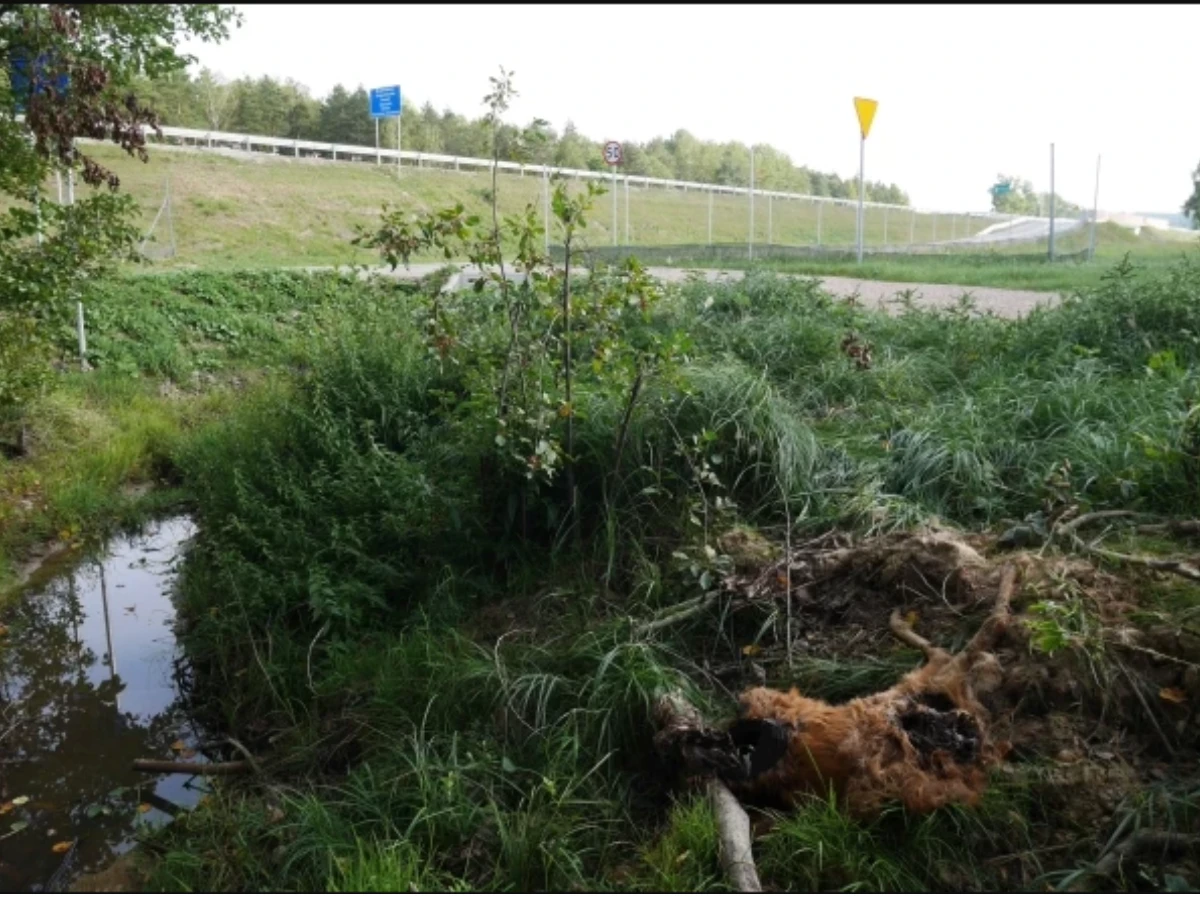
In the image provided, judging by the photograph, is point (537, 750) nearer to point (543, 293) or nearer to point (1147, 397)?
point (543, 293)

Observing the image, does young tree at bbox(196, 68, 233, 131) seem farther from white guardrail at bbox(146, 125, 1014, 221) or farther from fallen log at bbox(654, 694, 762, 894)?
fallen log at bbox(654, 694, 762, 894)

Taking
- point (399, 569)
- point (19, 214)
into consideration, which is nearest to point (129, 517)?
point (19, 214)

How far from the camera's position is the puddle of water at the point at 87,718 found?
394 centimetres

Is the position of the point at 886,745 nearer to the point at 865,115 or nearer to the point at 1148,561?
the point at 1148,561

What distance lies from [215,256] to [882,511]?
1829 centimetres

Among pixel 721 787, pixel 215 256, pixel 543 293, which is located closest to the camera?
pixel 721 787

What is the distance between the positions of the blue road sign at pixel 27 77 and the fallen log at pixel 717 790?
14.1 feet

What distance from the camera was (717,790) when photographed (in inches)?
120

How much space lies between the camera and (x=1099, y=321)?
22.2 ft

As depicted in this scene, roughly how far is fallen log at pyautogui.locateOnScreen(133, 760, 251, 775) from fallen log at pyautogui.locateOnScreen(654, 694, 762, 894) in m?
1.82

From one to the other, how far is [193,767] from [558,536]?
1816 mm

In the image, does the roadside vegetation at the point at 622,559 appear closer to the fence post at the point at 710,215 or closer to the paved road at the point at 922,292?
the paved road at the point at 922,292

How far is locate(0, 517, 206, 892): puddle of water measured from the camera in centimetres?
394

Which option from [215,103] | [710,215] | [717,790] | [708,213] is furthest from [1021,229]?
[717,790]
